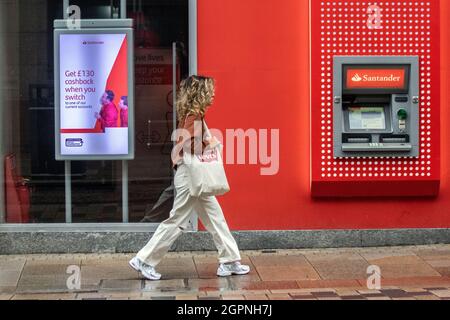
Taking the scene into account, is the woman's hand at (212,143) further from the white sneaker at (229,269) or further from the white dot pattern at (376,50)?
the white dot pattern at (376,50)

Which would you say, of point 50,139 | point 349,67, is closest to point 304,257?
point 349,67

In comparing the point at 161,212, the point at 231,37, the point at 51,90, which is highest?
the point at 231,37

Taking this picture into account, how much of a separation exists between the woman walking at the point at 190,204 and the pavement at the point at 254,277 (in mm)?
198

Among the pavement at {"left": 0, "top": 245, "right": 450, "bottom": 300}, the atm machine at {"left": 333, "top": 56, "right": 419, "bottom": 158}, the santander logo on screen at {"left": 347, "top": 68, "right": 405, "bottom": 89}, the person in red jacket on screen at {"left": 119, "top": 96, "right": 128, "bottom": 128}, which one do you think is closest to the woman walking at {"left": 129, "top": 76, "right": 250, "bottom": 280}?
the pavement at {"left": 0, "top": 245, "right": 450, "bottom": 300}

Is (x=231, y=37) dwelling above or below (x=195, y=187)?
above

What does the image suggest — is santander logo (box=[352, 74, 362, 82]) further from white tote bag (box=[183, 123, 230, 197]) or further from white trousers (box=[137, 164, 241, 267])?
white trousers (box=[137, 164, 241, 267])

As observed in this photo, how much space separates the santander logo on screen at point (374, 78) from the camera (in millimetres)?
8898

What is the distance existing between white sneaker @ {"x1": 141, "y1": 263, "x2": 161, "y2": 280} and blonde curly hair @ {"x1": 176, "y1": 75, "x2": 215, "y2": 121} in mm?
1476

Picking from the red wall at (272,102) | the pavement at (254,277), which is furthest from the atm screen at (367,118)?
the pavement at (254,277)

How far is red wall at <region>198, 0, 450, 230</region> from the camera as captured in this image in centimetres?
891

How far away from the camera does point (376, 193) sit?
9.02 metres

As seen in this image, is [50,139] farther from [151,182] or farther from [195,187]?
[195,187]

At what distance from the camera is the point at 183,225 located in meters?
7.76

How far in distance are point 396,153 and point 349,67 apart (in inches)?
42.8
